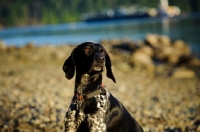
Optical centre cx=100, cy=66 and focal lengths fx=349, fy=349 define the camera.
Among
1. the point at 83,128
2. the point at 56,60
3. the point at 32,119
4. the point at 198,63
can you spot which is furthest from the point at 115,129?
the point at 198,63

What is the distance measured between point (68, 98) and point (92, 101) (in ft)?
19.8

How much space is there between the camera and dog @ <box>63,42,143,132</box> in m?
4.54

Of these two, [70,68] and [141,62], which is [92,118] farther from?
[141,62]

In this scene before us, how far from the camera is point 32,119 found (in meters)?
7.19

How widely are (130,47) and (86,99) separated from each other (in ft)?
95.4

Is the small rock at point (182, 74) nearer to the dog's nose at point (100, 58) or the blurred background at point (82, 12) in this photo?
the dog's nose at point (100, 58)

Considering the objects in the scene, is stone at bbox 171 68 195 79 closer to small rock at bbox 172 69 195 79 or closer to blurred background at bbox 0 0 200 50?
small rock at bbox 172 69 195 79

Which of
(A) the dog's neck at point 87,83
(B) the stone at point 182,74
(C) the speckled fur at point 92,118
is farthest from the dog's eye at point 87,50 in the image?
(B) the stone at point 182,74

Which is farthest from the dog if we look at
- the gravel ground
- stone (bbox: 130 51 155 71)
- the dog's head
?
stone (bbox: 130 51 155 71)

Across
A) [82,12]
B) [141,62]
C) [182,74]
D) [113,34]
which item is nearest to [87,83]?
[182,74]

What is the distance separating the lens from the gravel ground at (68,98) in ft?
24.2

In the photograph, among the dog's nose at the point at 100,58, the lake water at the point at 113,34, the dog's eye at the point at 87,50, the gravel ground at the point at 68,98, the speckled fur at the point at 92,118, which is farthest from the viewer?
the lake water at the point at 113,34

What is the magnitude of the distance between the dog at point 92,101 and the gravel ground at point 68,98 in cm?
217

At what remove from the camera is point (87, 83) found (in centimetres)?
487
